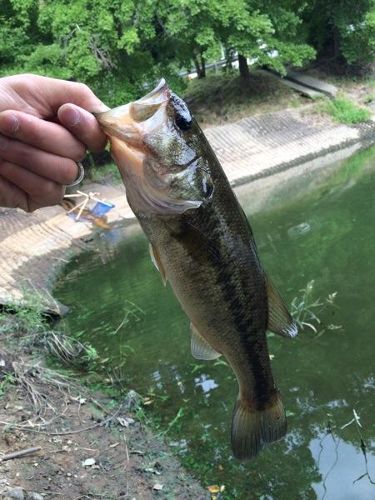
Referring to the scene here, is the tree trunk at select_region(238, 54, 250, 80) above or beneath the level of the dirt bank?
beneath

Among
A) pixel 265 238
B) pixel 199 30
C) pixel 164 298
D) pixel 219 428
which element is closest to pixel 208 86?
pixel 199 30

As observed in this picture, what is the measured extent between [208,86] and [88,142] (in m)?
25.2

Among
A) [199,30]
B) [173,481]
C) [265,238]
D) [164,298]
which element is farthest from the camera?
[199,30]

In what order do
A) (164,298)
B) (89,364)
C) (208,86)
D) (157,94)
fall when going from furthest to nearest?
(208,86), (164,298), (89,364), (157,94)

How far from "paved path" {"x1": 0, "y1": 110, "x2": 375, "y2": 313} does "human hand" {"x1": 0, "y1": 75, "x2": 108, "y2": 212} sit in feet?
26.0

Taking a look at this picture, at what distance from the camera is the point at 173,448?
616cm

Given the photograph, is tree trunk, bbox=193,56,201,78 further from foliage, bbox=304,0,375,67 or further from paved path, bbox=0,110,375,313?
paved path, bbox=0,110,375,313

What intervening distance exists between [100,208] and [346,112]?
1073 centimetres

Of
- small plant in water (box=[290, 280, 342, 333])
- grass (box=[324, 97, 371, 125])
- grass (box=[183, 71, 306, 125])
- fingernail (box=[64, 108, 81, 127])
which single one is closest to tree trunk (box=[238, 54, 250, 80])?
grass (box=[183, 71, 306, 125])

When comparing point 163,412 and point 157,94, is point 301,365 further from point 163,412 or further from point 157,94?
point 157,94

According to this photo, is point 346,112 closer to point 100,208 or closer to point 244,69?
point 244,69

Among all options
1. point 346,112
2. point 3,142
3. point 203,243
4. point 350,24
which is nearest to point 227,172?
point 346,112

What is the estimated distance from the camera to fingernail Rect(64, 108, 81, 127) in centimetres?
239

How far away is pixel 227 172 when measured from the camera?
1984 centimetres
